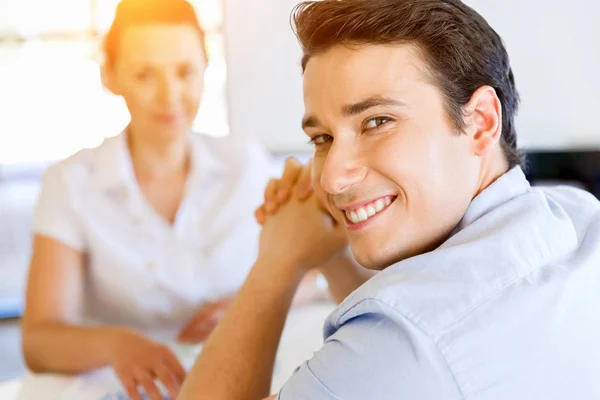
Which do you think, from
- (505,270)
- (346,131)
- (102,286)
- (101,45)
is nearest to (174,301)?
(102,286)

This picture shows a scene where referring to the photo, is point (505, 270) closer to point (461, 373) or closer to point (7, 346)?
point (461, 373)

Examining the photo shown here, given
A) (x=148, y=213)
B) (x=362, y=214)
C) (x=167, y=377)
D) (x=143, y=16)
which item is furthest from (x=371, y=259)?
(x=143, y=16)

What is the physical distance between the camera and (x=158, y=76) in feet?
4.13

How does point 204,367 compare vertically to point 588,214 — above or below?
below

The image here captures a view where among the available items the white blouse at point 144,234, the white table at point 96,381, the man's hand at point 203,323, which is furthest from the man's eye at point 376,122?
the white blouse at point 144,234

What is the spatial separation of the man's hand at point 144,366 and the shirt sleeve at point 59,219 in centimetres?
26

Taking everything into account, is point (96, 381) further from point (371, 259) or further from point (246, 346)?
point (371, 259)

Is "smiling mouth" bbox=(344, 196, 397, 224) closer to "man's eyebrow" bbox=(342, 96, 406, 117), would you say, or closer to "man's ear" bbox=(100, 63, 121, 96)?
"man's eyebrow" bbox=(342, 96, 406, 117)

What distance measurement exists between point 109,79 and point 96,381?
0.61 meters

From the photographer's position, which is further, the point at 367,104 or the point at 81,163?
the point at 81,163

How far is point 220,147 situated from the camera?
1359 mm

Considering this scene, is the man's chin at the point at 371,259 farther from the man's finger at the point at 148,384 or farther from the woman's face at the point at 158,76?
the woman's face at the point at 158,76

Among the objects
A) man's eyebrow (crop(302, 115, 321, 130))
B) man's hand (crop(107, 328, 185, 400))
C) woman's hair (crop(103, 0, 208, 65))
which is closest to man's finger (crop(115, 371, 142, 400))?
man's hand (crop(107, 328, 185, 400))

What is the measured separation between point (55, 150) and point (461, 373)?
1.04 metres
